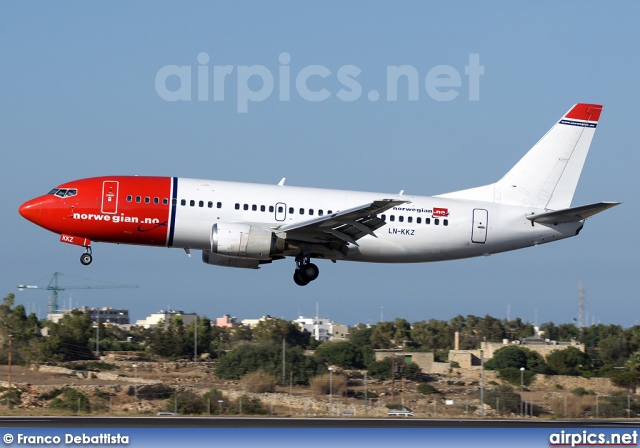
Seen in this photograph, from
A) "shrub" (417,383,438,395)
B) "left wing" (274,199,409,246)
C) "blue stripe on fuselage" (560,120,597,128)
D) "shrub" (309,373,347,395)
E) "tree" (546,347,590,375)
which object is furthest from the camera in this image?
"tree" (546,347,590,375)

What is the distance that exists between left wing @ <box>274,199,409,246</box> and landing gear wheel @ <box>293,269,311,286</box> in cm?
195

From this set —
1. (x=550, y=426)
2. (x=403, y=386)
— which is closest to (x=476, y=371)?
(x=403, y=386)

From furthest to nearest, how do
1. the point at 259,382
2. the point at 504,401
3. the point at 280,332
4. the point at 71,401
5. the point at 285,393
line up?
1. the point at 280,332
2. the point at 259,382
3. the point at 285,393
4. the point at 504,401
5. the point at 71,401

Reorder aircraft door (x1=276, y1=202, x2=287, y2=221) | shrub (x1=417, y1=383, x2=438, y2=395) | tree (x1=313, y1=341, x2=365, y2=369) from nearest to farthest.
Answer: aircraft door (x1=276, y1=202, x2=287, y2=221) → shrub (x1=417, y1=383, x2=438, y2=395) → tree (x1=313, y1=341, x2=365, y2=369)

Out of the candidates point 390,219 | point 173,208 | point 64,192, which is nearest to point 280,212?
point 173,208

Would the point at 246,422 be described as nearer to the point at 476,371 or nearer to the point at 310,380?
the point at 310,380

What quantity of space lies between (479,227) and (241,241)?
11263mm

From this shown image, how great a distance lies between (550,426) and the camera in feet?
133

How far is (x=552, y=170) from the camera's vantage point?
48250 mm

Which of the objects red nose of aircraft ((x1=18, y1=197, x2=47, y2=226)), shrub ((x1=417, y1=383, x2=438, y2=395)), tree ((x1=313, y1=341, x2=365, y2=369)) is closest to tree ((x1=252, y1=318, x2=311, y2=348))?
tree ((x1=313, y1=341, x2=365, y2=369))

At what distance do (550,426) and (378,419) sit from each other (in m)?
7.07

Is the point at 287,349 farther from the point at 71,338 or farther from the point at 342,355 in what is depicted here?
the point at 71,338

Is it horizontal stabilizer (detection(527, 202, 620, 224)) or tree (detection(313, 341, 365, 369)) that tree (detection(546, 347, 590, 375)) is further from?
horizontal stabilizer (detection(527, 202, 620, 224))

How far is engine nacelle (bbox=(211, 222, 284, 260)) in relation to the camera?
136ft
